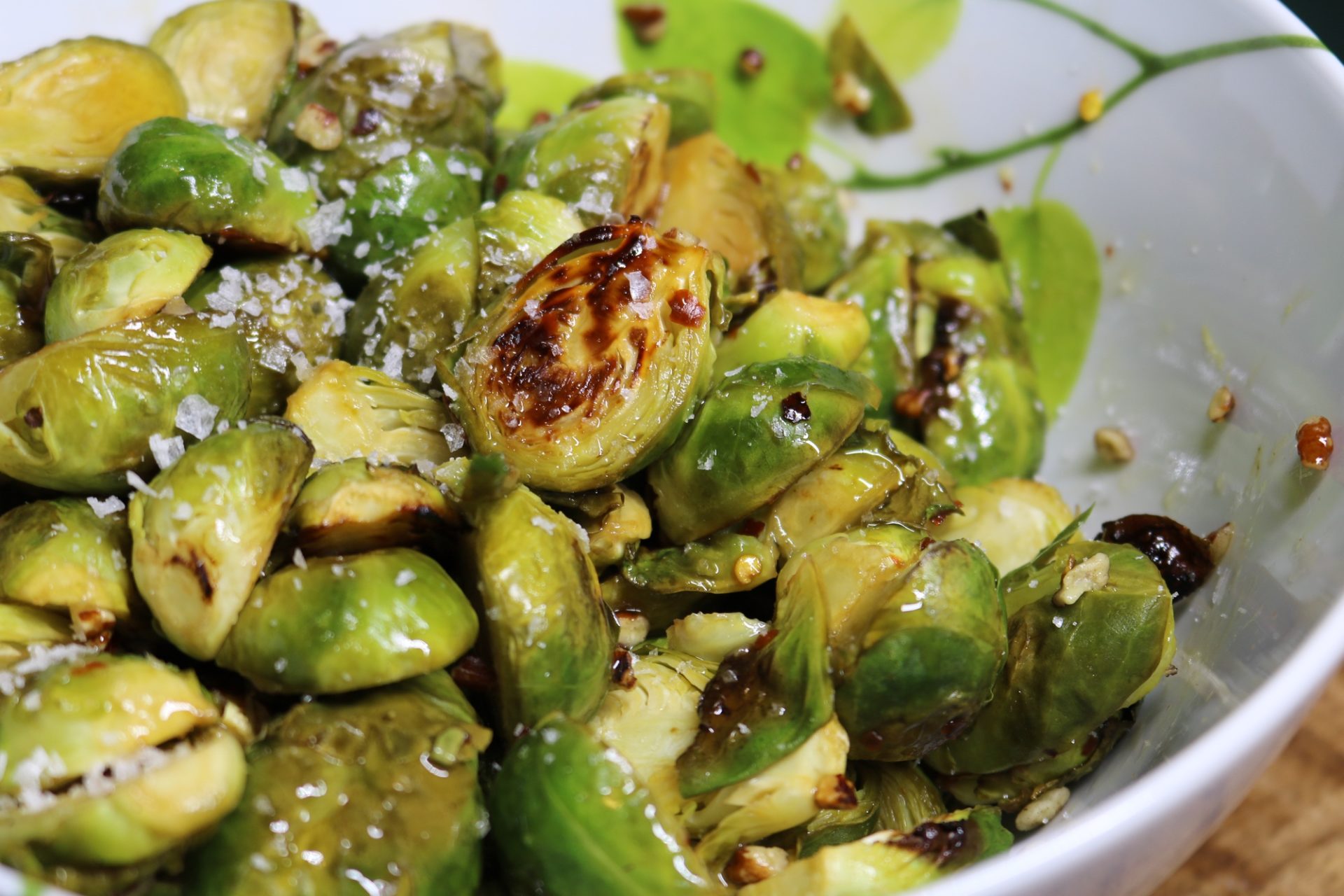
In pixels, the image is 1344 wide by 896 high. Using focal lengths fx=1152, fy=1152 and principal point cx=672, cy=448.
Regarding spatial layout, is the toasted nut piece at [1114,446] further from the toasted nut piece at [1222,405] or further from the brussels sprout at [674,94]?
the brussels sprout at [674,94]

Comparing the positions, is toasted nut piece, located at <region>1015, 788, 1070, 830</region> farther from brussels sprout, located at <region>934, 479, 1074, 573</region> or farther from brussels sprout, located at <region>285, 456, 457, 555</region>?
brussels sprout, located at <region>285, 456, 457, 555</region>

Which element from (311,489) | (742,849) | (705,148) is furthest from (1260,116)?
(311,489)

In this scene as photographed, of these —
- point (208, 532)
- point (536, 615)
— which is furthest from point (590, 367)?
point (208, 532)

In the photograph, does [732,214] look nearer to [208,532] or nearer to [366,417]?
[366,417]

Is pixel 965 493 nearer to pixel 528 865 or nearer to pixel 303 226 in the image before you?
pixel 528 865

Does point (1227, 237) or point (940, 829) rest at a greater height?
point (1227, 237)

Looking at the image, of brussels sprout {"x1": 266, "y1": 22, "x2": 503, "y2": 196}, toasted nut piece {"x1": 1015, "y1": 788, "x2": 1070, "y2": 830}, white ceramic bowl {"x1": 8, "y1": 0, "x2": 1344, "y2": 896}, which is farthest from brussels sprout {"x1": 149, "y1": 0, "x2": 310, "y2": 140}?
toasted nut piece {"x1": 1015, "y1": 788, "x2": 1070, "y2": 830}

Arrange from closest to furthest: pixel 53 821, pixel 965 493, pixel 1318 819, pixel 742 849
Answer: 1. pixel 53 821
2. pixel 742 849
3. pixel 965 493
4. pixel 1318 819
